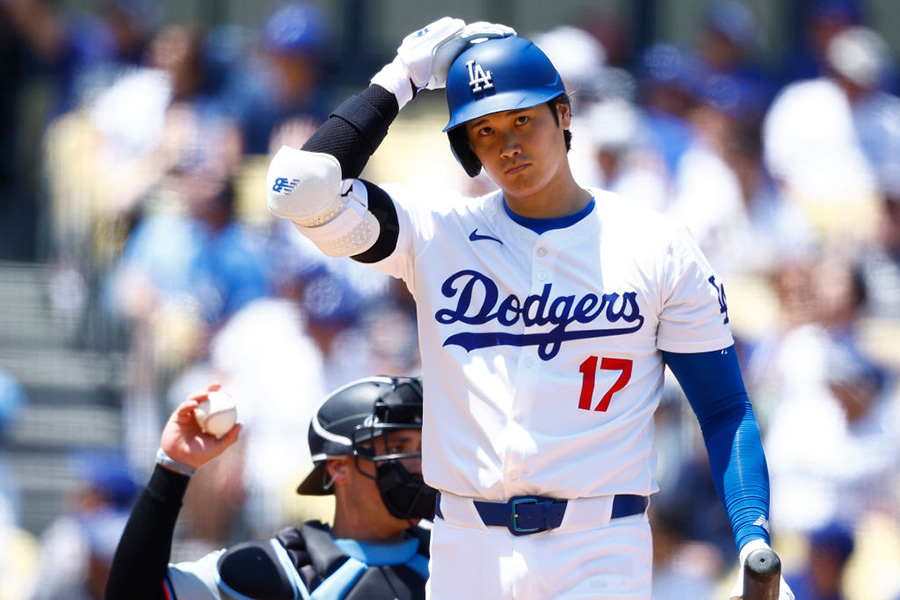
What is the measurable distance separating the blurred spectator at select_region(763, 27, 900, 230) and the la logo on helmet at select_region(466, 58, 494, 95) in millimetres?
4519

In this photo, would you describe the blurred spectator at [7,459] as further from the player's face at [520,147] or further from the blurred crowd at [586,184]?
the player's face at [520,147]

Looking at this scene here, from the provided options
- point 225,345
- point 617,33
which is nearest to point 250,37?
point 617,33

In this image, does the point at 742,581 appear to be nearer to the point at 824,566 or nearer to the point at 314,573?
the point at 314,573

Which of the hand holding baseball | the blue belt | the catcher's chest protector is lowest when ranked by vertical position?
the catcher's chest protector

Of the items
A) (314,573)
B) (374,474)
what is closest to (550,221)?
(374,474)

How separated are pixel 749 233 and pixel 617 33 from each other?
2271 millimetres

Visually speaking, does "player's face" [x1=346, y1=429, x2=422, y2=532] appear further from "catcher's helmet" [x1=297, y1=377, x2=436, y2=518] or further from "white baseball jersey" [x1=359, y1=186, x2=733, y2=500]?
"white baseball jersey" [x1=359, y1=186, x2=733, y2=500]

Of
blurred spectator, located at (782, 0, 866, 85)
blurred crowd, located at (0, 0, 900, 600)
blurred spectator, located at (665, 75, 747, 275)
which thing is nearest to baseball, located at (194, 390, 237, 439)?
blurred crowd, located at (0, 0, 900, 600)

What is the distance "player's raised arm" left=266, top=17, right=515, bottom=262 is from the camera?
3.17 meters

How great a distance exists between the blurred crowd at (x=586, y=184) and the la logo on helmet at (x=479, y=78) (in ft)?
10.2

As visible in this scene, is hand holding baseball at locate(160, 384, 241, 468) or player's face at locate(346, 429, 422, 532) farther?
player's face at locate(346, 429, 422, 532)

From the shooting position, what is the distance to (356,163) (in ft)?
10.8

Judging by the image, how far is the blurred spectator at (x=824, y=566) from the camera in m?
5.88

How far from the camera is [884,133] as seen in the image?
7.60 m
